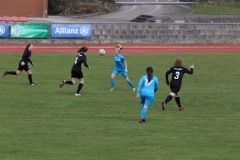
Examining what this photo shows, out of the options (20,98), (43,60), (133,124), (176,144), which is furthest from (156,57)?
(176,144)

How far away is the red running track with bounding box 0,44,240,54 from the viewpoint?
4094 cm

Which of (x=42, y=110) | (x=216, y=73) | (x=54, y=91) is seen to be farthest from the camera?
(x=216, y=73)

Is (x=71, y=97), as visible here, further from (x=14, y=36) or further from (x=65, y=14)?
(x=65, y=14)

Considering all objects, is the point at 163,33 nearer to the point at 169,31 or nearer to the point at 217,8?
the point at 169,31

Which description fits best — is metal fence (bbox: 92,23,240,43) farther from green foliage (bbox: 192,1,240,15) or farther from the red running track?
green foliage (bbox: 192,1,240,15)

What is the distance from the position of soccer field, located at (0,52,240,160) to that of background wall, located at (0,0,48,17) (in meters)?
29.4

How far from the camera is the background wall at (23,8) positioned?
59.9 metres

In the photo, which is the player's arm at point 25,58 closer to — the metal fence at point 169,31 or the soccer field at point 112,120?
the soccer field at point 112,120

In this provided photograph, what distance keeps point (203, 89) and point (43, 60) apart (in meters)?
12.5

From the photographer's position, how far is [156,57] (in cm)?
3800

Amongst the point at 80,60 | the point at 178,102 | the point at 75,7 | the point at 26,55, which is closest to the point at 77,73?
the point at 80,60

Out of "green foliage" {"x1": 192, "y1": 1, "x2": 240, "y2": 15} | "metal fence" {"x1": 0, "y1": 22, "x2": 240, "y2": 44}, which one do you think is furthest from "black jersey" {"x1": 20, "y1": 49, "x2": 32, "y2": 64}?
"green foliage" {"x1": 192, "y1": 1, "x2": 240, "y2": 15}

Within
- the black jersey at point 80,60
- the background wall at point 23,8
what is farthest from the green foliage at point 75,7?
the black jersey at point 80,60

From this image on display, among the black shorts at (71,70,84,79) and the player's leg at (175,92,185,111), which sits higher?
the black shorts at (71,70,84,79)
